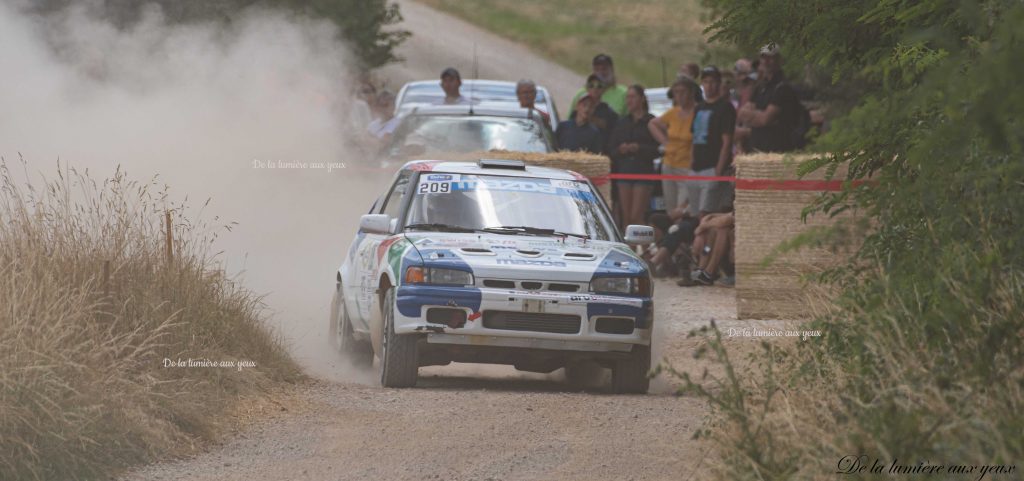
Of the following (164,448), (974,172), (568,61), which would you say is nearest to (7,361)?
(164,448)

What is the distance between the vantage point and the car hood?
10859mm

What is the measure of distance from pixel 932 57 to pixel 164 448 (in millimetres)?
4078

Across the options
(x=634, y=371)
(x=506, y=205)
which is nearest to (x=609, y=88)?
(x=506, y=205)

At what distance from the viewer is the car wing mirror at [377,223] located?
460 inches

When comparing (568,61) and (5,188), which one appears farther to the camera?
(568,61)

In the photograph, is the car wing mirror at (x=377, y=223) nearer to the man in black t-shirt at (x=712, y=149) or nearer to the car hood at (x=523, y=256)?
the car hood at (x=523, y=256)

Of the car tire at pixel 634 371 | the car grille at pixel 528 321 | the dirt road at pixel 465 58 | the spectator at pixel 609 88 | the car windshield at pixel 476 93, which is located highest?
the dirt road at pixel 465 58

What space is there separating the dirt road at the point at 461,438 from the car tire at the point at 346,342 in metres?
1.07

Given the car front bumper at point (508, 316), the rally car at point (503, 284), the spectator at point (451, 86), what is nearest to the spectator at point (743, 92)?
the spectator at point (451, 86)

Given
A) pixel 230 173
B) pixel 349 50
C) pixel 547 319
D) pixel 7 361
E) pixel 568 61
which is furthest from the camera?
pixel 568 61

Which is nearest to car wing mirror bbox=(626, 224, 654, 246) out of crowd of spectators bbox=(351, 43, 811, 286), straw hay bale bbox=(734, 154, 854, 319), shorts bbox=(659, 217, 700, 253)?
straw hay bale bbox=(734, 154, 854, 319)

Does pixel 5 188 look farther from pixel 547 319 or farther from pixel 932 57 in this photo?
pixel 932 57

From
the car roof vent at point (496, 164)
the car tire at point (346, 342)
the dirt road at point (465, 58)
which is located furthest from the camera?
the dirt road at point (465, 58)

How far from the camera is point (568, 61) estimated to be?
53062mm
